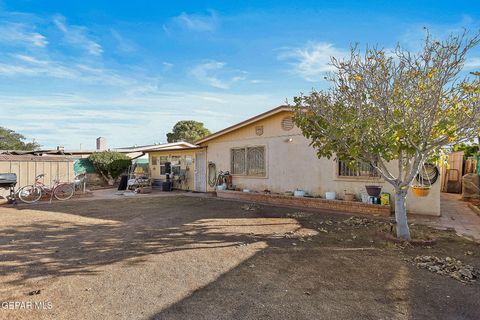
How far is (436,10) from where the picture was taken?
257 inches

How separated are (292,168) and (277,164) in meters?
0.72

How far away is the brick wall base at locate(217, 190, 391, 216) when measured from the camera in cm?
816

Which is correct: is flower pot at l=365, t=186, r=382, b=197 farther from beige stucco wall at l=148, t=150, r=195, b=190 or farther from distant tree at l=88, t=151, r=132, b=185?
distant tree at l=88, t=151, r=132, b=185

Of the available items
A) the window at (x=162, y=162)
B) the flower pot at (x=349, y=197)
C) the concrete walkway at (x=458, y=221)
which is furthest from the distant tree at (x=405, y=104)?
the window at (x=162, y=162)

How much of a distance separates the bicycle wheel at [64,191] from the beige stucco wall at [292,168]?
22.4ft

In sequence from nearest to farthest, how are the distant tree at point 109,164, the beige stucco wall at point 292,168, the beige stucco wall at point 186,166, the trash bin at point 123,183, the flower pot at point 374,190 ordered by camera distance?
the flower pot at point 374,190 → the beige stucco wall at point 292,168 → the beige stucco wall at point 186,166 → the trash bin at point 123,183 → the distant tree at point 109,164

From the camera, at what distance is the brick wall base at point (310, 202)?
8.16 meters

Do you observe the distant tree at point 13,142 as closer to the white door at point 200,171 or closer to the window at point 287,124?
the white door at point 200,171

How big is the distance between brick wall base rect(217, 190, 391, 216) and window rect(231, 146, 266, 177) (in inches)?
43.9

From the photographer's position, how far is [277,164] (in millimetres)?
11281

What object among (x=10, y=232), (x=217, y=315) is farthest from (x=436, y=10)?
(x=10, y=232)

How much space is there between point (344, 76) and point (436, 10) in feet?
9.93

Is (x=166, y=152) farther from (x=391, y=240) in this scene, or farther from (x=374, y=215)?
(x=391, y=240)

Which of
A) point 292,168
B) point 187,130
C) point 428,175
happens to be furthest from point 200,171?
point 187,130
